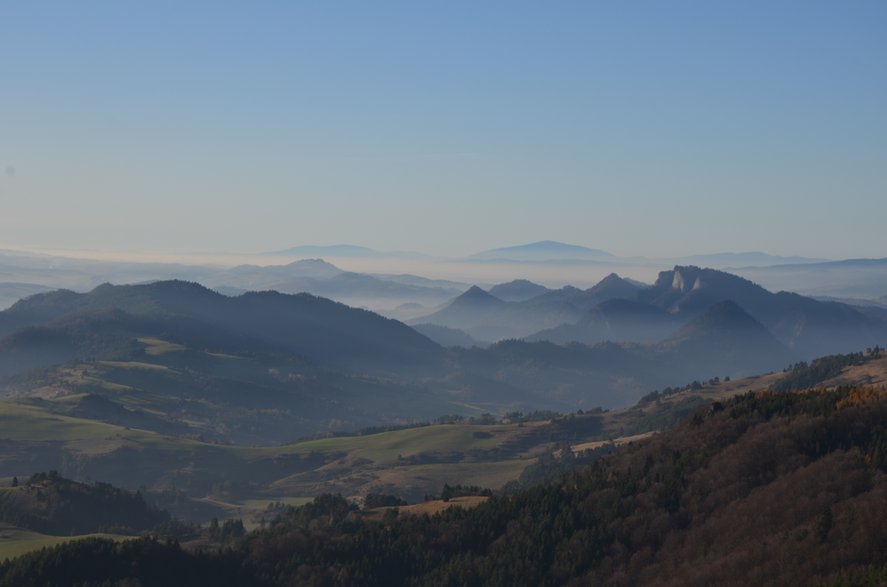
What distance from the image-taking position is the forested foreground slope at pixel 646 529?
108 meters

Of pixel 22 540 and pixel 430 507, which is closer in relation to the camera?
pixel 430 507

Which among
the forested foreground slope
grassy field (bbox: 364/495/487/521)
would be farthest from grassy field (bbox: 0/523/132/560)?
grassy field (bbox: 364/495/487/521)

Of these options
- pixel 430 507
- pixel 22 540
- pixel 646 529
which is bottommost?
pixel 22 540

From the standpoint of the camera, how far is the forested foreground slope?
10850 cm

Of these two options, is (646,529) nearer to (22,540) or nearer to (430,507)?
(430,507)

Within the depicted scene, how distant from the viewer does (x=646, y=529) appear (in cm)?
12525

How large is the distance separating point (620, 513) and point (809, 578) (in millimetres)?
38669

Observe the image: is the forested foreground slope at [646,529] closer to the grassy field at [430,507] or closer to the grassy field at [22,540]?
the grassy field at [430,507]

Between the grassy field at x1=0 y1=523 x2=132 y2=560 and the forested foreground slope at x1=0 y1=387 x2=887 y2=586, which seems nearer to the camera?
the forested foreground slope at x1=0 y1=387 x2=887 y2=586

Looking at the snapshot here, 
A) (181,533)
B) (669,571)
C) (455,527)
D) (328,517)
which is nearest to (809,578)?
(669,571)

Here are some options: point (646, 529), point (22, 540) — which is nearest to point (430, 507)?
point (646, 529)

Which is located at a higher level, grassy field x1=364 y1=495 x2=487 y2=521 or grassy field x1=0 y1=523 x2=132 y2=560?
grassy field x1=364 y1=495 x2=487 y2=521

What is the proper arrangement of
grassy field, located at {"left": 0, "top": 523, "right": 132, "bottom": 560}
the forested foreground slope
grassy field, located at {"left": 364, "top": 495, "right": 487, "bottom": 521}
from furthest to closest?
grassy field, located at {"left": 364, "top": 495, "right": 487, "bottom": 521}, grassy field, located at {"left": 0, "top": 523, "right": 132, "bottom": 560}, the forested foreground slope

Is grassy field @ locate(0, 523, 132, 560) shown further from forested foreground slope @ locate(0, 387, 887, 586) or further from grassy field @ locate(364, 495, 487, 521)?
grassy field @ locate(364, 495, 487, 521)
